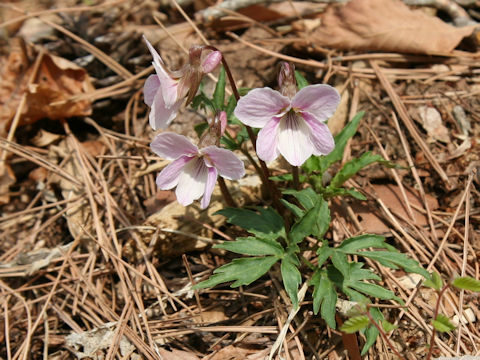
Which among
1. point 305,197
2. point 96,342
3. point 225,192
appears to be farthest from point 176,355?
point 305,197

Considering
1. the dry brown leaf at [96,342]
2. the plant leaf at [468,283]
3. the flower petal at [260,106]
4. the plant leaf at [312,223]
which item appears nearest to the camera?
the plant leaf at [468,283]

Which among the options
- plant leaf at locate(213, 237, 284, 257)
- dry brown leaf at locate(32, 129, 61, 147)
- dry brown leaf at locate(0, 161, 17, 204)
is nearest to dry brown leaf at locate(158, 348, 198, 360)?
plant leaf at locate(213, 237, 284, 257)

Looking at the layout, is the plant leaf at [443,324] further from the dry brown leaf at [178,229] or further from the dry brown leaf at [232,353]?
the dry brown leaf at [178,229]

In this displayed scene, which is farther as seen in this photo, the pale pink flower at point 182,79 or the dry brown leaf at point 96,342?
the dry brown leaf at point 96,342

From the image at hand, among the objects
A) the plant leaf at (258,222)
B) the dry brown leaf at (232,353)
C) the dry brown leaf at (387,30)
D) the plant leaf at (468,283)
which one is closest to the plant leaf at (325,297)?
the plant leaf at (258,222)

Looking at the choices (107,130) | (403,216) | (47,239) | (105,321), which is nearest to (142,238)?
(105,321)

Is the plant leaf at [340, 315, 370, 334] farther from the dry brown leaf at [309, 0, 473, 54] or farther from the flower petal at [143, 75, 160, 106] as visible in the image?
the dry brown leaf at [309, 0, 473, 54]

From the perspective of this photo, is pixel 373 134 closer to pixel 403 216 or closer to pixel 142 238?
pixel 403 216

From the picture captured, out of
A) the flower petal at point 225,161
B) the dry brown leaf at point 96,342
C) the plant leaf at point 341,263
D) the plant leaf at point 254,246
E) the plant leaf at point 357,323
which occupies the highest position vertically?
the flower petal at point 225,161
